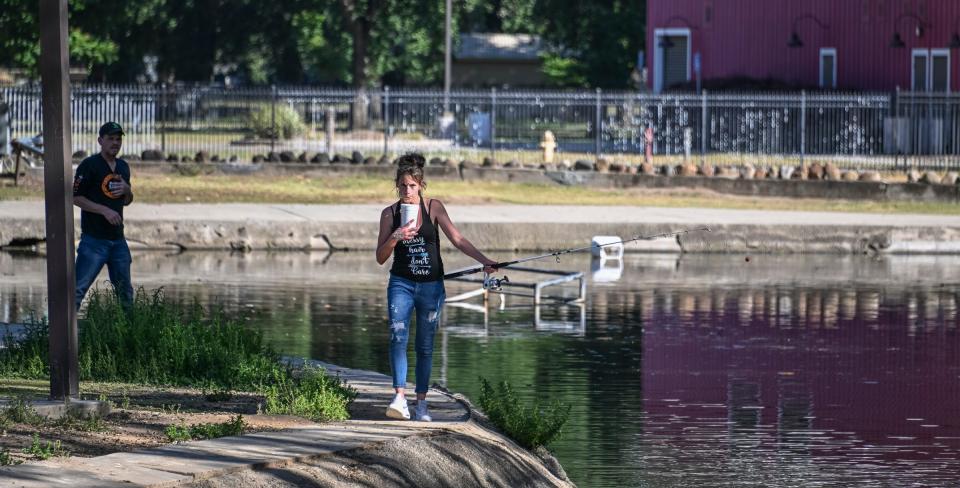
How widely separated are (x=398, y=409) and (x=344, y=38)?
71.1 meters

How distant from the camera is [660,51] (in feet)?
178

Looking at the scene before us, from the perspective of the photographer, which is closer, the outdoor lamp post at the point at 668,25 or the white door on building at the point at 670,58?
the outdoor lamp post at the point at 668,25

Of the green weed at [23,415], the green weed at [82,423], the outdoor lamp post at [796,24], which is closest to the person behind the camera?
the green weed at [82,423]

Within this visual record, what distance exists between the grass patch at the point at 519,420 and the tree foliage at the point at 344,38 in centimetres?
5389

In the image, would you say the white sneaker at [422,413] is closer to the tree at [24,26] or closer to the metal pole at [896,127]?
the tree at [24,26]

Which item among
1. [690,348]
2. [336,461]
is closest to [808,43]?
[690,348]

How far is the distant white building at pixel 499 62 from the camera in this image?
102m

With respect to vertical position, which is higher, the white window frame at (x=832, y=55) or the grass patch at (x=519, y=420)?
the white window frame at (x=832, y=55)

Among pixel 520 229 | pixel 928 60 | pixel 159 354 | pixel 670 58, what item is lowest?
pixel 159 354

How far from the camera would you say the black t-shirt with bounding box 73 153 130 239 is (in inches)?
525

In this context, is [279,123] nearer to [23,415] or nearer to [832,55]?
[832,55]

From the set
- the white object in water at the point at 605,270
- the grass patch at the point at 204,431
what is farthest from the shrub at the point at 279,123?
the grass patch at the point at 204,431

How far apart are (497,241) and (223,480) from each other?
1728cm

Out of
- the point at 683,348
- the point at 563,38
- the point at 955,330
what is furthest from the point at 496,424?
the point at 563,38
